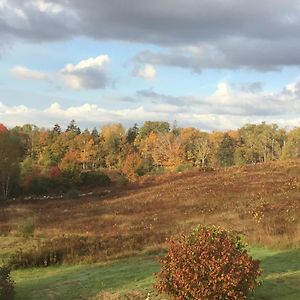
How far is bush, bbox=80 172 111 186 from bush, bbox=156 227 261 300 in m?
77.4

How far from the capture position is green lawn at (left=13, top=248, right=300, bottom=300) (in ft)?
50.7

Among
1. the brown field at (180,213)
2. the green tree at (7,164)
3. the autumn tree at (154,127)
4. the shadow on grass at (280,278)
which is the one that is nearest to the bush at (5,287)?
the shadow on grass at (280,278)

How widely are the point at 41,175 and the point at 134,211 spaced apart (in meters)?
41.8

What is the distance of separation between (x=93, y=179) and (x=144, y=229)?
57105mm

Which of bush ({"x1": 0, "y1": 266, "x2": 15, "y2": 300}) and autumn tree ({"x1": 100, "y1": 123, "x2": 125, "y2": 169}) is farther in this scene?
Result: autumn tree ({"x1": 100, "y1": 123, "x2": 125, "y2": 169})

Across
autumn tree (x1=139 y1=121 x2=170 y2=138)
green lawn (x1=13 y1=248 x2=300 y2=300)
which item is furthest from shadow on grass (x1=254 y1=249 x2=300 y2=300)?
autumn tree (x1=139 y1=121 x2=170 y2=138)

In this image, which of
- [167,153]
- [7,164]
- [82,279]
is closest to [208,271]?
[82,279]

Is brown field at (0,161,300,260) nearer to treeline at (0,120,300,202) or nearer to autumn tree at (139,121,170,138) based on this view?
treeline at (0,120,300,202)

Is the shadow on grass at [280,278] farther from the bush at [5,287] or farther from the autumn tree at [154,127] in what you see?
the autumn tree at [154,127]

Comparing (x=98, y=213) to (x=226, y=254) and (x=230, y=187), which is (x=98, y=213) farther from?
(x=226, y=254)

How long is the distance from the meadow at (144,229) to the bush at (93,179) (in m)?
21.0

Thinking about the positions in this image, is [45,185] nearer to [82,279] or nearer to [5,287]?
[82,279]

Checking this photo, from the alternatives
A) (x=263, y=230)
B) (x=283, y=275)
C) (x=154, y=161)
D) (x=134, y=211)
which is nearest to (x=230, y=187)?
(x=134, y=211)

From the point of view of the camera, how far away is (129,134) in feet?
518
